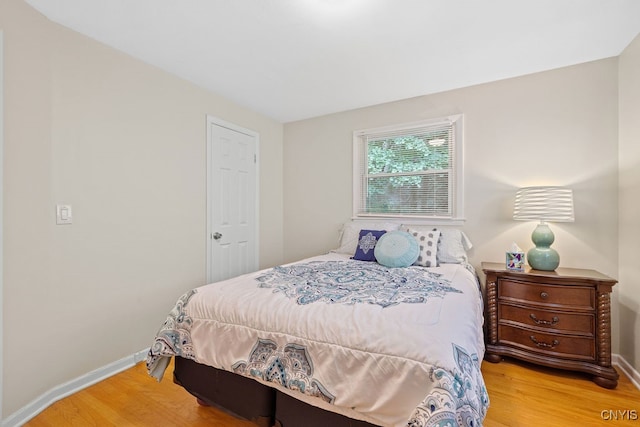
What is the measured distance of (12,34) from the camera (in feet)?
5.37

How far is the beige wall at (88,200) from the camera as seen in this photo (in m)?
1.67

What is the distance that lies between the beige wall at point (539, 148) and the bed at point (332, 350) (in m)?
1.07

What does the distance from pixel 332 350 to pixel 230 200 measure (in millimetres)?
2335

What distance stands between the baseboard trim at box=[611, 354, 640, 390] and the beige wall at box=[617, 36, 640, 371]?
4 cm

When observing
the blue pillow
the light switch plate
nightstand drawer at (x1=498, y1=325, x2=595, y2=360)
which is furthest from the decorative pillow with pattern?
the light switch plate

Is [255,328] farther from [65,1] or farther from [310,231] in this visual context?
[310,231]

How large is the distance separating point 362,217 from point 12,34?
2999 mm

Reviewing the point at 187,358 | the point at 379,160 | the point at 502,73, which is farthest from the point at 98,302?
the point at 502,73

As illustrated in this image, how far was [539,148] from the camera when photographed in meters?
2.53

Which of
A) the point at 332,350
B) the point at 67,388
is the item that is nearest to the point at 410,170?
the point at 332,350

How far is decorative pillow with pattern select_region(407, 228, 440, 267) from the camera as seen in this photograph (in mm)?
2471

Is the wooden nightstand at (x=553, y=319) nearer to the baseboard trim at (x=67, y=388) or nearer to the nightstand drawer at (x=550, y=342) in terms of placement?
the nightstand drawer at (x=550, y=342)

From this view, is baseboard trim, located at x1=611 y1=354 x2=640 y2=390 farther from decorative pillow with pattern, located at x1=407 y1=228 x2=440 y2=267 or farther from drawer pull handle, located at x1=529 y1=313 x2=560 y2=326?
decorative pillow with pattern, located at x1=407 y1=228 x2=440 y2=267

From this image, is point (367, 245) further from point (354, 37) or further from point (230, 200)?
point (354, 37)
